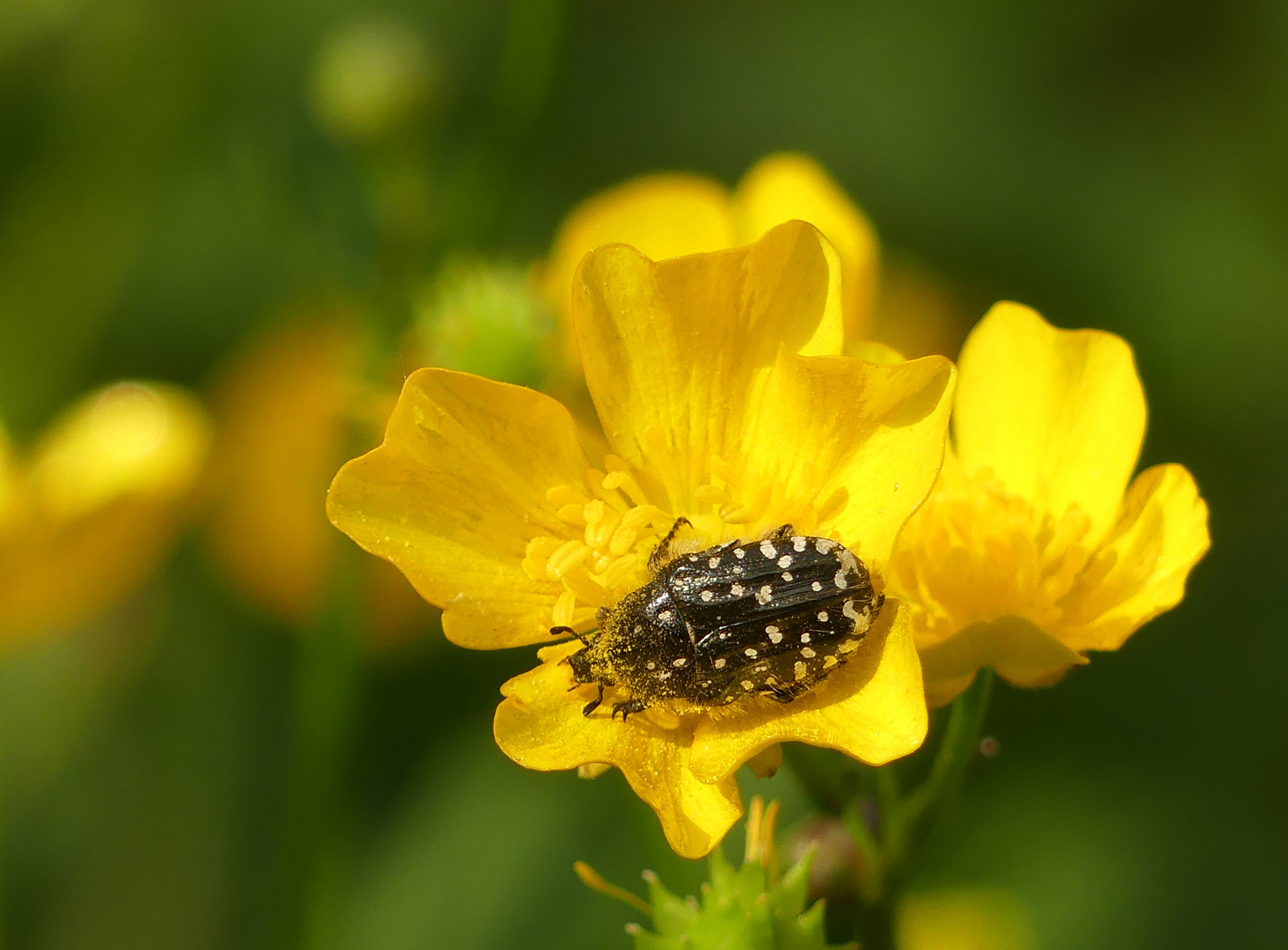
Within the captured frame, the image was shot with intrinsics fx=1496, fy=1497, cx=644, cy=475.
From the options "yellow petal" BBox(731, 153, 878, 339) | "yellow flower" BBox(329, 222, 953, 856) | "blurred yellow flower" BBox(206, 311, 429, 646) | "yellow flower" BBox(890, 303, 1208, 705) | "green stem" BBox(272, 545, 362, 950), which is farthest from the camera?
"blurred yellow flower" BBox(206, 311, 429, 646)

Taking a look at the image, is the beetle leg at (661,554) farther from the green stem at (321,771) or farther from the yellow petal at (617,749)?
the green stem at (321,771)

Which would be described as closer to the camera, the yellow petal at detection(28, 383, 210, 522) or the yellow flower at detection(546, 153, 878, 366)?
the yellow flower at detection(546, 153, 878, 366)

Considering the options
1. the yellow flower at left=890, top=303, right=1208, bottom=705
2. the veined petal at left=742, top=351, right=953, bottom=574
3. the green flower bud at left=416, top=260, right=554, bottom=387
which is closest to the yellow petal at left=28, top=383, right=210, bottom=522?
the green flower bud at left=416, top=260, right=554, bottom=387

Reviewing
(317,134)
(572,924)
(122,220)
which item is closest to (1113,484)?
(572,924)

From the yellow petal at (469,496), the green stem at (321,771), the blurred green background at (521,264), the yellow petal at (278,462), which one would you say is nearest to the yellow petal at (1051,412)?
the yellow petal at (469,496)

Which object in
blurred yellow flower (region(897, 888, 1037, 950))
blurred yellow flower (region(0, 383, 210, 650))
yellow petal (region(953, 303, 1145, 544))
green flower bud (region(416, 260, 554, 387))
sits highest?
yellow petal (region(953, 303, 1145, 544))

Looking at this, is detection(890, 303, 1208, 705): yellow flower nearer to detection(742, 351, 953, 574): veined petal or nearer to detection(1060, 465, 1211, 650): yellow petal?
detection(1060, 465, 1211, 650): yellow petal
